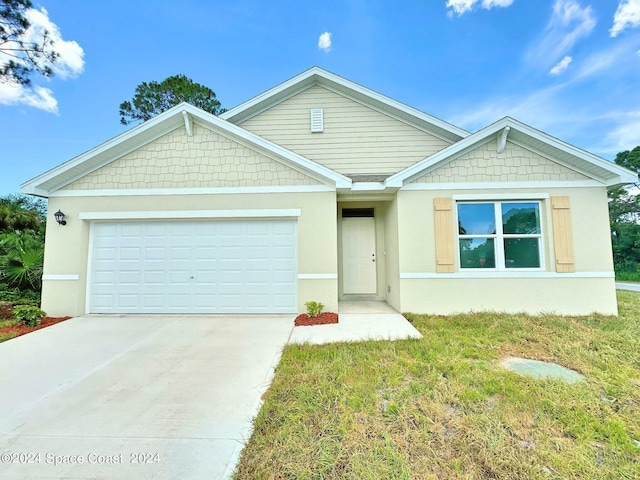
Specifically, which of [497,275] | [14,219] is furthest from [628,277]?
[14,219]

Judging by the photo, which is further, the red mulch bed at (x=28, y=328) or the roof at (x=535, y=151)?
the roof at (x=535, y=151)

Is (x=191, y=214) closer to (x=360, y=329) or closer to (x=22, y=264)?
(x=360, y=329)

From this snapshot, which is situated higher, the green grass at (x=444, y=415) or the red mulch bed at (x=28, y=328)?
the red mulch bed at (x=28, y=328)

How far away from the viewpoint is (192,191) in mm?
6508

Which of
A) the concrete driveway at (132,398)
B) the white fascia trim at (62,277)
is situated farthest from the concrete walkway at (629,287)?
the white fascia trim at (62,277)

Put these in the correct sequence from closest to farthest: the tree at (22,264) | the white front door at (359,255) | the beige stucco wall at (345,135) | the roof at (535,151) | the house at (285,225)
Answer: the roof at (535,151) < the house at (285,225) < the tree at (22,264) < the beige stucco wall at (345,135) < the white front door at (359,255)

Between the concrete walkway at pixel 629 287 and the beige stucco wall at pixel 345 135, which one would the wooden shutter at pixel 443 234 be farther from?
the concrete walkway at pixel 629 287

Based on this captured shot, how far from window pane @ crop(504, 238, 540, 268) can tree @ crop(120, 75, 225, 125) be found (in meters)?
16.7

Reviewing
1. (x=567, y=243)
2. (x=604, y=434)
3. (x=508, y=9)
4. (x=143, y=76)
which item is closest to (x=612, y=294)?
(x=567, y=243)

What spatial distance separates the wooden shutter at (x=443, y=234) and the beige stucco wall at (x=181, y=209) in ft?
7.73

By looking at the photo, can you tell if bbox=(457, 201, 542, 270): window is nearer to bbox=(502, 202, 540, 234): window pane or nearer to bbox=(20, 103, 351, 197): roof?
bbox=(502, 202, 540, 234): window pane

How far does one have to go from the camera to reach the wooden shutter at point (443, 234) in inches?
246

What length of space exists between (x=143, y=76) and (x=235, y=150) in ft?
43.8

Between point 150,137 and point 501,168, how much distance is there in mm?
8338
